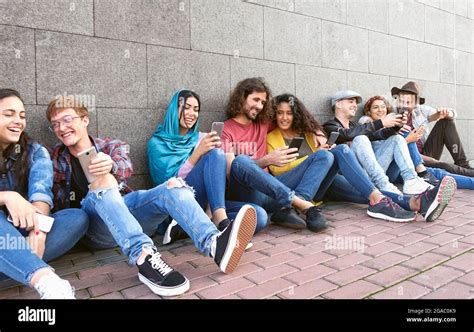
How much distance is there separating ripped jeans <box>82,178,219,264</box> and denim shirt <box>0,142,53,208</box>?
0.26m

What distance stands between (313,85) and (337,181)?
167 centimetres

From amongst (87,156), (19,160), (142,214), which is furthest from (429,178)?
(19,160)

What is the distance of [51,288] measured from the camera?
1.80 metres

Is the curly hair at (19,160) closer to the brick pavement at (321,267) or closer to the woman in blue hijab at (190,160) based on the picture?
the brick pavement at (321,267)

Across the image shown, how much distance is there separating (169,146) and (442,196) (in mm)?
2540

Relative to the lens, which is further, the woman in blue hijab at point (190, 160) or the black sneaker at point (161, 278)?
the woman in blue hijab at point (190, 160)

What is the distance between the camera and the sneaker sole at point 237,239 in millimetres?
2152

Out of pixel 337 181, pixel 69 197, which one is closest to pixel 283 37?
pixel 337 181

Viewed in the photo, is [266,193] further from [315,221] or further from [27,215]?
[27,215]

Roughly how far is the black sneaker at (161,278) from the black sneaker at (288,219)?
1.31 metres

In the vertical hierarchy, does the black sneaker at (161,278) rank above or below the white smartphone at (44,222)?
below

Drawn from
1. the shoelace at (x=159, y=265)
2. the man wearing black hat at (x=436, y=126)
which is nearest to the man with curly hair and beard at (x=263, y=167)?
the shoelace at (x=159, y=265)

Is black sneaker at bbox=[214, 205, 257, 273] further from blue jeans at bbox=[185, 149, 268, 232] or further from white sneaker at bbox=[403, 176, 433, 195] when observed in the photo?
white sneaker at bbox=[403, 176, 433, 195]
